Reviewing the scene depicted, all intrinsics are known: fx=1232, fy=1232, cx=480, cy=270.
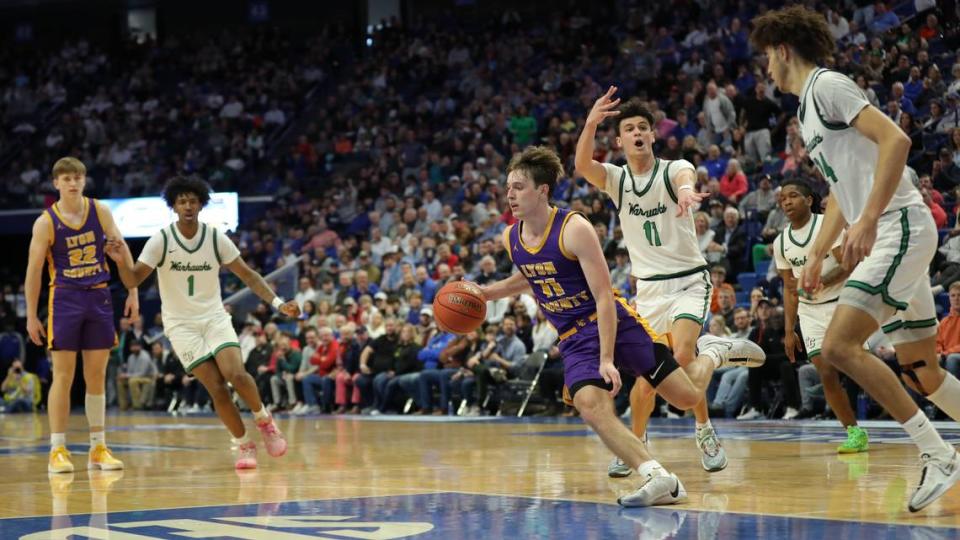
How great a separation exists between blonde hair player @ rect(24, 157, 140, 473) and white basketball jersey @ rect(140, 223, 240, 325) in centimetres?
28

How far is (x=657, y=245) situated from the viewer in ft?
24.0

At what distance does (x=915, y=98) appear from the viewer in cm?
1520

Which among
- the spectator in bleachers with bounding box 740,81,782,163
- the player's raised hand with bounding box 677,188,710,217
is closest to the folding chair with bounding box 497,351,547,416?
the spectator in bleachers with bounding box 740,81,782,163

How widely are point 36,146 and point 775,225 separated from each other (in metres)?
19.5

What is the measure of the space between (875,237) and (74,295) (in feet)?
18.8

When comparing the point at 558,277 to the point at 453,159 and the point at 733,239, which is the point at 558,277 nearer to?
the point at 733,239

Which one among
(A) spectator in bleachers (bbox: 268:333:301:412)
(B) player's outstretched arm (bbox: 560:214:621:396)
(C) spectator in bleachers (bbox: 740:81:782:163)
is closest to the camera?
(B) player's outstretched arm (bbox: 560:214:621:396)

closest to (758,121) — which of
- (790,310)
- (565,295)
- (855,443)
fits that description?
(790,310)

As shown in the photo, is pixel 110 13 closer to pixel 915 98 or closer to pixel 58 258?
pixel 915 98

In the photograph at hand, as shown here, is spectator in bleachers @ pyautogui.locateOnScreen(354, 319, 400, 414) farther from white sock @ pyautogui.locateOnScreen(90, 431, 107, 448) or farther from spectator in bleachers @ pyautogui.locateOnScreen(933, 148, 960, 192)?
white sock @ pyautogui.locateOnScreen(90, 431, 107, 448)

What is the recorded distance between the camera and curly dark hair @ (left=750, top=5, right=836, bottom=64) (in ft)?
17.2

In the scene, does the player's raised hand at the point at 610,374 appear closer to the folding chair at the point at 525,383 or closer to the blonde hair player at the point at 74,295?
the blonde hair player at the point at 74,295

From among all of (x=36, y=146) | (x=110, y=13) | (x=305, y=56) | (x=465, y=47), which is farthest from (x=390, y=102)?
(x=110, y=13)

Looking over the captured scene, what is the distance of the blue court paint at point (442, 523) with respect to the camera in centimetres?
457
